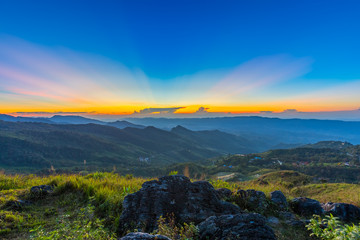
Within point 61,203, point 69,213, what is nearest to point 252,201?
point 69,213

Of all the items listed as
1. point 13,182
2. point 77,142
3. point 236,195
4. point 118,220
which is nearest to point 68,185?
point 13,182

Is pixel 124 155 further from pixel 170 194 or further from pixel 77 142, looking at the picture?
pixel 170 194

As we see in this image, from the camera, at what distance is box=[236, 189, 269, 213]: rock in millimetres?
6113

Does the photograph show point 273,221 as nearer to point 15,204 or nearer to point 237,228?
point 237,228

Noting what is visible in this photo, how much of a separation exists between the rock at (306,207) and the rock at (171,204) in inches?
124

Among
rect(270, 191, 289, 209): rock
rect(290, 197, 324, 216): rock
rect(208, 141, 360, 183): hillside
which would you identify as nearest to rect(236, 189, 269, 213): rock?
rect(270, 191, 289, 209): rock

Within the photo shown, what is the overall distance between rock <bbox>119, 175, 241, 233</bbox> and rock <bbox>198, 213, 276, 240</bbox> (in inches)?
40.3

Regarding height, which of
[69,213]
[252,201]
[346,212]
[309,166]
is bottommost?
[309,166]

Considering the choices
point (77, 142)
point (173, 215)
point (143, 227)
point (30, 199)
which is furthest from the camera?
point (77, 142)

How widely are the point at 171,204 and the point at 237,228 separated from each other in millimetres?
2259

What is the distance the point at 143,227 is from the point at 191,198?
5.93 ft

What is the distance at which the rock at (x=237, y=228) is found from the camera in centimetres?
350

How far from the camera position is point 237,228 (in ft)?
12.2

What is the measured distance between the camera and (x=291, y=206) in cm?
686
